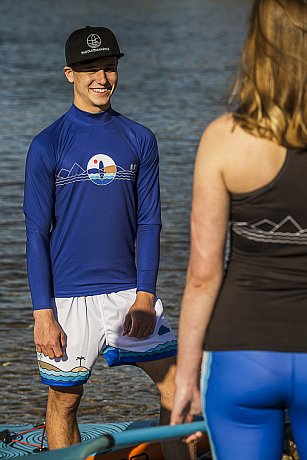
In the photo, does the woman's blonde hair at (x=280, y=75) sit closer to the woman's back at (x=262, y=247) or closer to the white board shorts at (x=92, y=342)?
the woman's back at (x=262, y=247)

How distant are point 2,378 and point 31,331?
2.99ft

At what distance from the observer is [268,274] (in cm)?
327

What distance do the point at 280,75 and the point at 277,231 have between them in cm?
40

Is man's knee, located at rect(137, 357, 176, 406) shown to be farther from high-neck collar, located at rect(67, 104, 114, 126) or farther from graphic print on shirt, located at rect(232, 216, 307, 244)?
graphic print on shirt, located at rect(232, 216, 307, 244)

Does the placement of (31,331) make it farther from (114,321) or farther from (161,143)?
(161,143)

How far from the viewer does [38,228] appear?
4910 millimetres

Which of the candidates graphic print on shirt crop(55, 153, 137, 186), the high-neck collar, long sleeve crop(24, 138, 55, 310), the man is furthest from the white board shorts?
the high-neck collar

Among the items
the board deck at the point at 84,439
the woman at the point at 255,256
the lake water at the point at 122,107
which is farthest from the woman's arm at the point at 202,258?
the board deck at the point at 84,439

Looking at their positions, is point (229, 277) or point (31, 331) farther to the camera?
point (31, 331)

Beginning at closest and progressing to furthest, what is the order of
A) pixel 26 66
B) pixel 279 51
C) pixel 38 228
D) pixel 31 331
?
1. pixel 279 51
2. pixel 38 228
3. pixel 31 331
4. pixel 26 66

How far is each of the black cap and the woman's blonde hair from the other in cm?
191

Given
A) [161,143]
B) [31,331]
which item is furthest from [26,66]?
[31,331]

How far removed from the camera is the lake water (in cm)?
752

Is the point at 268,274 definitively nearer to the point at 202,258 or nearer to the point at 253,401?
the point at 202,258
